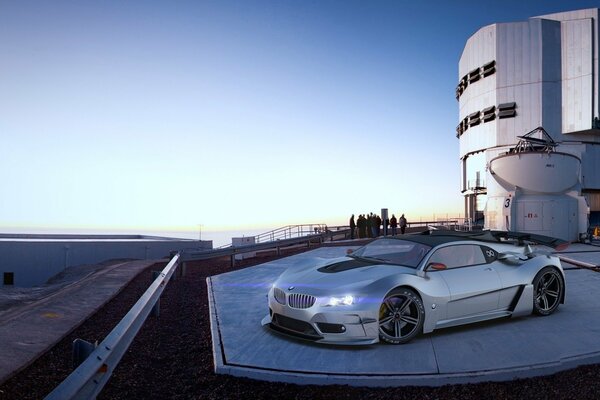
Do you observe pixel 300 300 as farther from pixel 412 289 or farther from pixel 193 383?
pixel 193 383

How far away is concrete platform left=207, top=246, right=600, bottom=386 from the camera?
419cm

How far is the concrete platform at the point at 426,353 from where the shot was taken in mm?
4191

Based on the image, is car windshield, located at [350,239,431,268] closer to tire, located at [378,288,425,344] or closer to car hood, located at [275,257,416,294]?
car hood, located at [275,257,416,294]

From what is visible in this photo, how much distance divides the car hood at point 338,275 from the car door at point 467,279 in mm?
581

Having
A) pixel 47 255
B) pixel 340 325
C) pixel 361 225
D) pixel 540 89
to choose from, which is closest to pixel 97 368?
pixel 340 325

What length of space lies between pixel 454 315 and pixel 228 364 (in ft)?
9.69

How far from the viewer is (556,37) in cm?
4444

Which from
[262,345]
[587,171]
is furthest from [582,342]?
[587,171]

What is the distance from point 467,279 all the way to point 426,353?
55.9 inches

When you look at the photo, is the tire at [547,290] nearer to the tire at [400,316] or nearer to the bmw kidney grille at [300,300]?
the tire at [400,316]

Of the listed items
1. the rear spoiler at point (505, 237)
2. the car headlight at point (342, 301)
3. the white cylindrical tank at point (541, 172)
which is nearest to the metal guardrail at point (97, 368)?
the car headlight at point (342, 301)

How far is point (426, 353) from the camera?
15.9ft

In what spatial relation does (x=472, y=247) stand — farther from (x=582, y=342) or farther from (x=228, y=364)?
(x=228, y=364)

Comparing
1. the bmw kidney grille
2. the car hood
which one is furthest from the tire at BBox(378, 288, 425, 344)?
the bmw kidney grille
